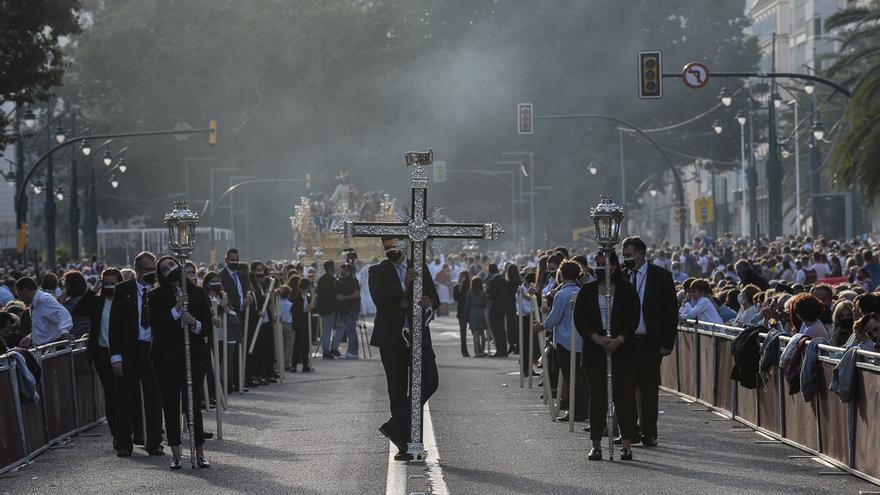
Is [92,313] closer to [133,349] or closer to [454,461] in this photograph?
[133,349]

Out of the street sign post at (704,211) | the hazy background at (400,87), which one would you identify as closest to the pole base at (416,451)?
the street sign post at (704,211)

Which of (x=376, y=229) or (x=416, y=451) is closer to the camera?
(x=416, y=451)

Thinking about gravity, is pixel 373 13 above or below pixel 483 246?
above

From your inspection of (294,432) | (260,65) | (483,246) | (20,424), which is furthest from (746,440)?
(483,246)

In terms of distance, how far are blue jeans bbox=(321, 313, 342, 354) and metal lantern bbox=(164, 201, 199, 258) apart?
16.6 m

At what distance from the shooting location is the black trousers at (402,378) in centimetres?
1312

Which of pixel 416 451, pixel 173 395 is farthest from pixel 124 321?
pixel 416 451

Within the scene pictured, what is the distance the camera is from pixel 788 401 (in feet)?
46.8

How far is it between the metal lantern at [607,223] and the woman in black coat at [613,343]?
13 cm

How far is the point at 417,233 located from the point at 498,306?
51.8 ft

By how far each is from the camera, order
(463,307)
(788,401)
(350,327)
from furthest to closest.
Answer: (463,307) → (350,327) → (788,401)

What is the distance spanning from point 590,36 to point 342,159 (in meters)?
12.2

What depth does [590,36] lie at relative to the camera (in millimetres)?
75125

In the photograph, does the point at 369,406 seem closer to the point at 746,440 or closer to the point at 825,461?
the point at 746,440
